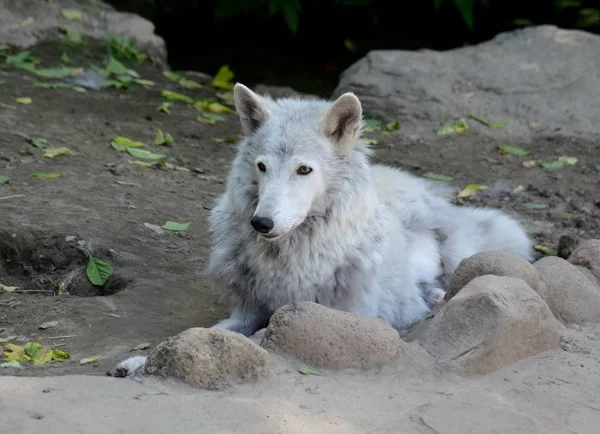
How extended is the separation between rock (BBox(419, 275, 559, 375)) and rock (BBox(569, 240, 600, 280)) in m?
1.38

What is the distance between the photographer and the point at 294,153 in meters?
5.61

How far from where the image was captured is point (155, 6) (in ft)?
50.5

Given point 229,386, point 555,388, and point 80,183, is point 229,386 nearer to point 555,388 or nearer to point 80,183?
point 555,388

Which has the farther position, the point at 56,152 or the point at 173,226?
the point at 56,152

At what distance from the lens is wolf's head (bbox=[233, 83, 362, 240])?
17.8 feet

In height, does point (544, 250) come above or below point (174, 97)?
above

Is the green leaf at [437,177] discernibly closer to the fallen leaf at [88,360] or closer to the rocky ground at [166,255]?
the rocky ground at [166,255]

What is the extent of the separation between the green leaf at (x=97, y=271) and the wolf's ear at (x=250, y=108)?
5.06 ft

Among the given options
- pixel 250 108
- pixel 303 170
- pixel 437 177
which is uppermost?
pixel 250 108

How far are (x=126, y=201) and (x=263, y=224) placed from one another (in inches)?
109

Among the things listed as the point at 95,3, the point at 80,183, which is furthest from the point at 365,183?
the point at 95,3

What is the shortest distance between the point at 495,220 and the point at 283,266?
2.42 m

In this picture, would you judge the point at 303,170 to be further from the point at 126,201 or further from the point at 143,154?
the point at 143,154

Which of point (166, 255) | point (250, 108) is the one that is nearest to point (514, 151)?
point (166, 255)
